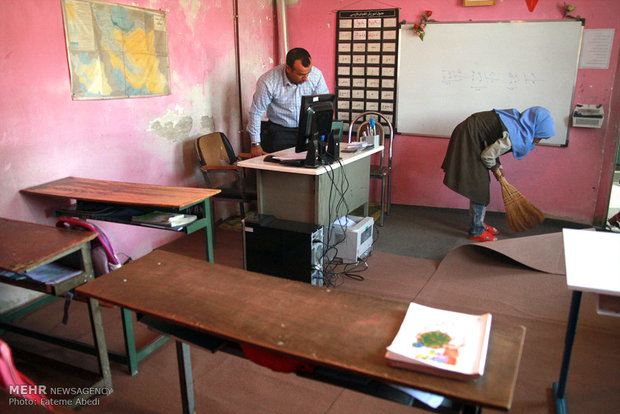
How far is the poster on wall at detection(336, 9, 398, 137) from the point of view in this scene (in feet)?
16.1

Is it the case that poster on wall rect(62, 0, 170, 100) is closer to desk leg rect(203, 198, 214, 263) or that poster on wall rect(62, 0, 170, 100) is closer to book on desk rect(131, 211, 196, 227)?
book on desk rect(131, 211, 196, 227)

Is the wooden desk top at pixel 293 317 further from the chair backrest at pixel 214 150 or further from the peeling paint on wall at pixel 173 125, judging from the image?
the chair backrest at pixel 214 150

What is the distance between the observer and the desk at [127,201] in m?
2.35

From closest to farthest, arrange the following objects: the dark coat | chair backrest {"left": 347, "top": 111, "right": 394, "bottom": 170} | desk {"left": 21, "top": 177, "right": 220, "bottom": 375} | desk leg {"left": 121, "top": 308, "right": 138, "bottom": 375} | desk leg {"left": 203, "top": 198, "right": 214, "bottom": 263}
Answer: desk leg {"left": 121, "top": 308, "right": 138, "bottom": 375} < desk {"left": 21, "top": 177, "right": 220, "bottom": 375} < desk leg {"left": 203, "top": 198, "right": 214, "bottom": 263} < the dark coat < chair backrest {"left": 347, "top": 111, "right": 394, "bottom": 170}

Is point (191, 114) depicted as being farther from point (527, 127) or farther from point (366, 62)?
point (527, 127)

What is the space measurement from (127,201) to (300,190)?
3.64 ft

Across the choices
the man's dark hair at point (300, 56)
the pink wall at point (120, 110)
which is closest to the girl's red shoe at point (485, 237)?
the man's dark hair at point (300, 56)

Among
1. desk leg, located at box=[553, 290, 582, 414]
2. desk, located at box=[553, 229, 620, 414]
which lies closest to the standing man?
desk, located at box=[553, 229, 620, 414]

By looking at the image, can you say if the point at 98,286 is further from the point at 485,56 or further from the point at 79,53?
the point at 485,56

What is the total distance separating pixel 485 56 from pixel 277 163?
266 cm

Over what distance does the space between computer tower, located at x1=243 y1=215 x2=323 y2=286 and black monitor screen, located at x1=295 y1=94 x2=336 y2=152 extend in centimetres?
51

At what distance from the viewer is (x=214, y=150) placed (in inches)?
163

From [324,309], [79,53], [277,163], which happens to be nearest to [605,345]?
[324,309]

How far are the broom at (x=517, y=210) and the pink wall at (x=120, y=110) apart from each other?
2.56 meters
